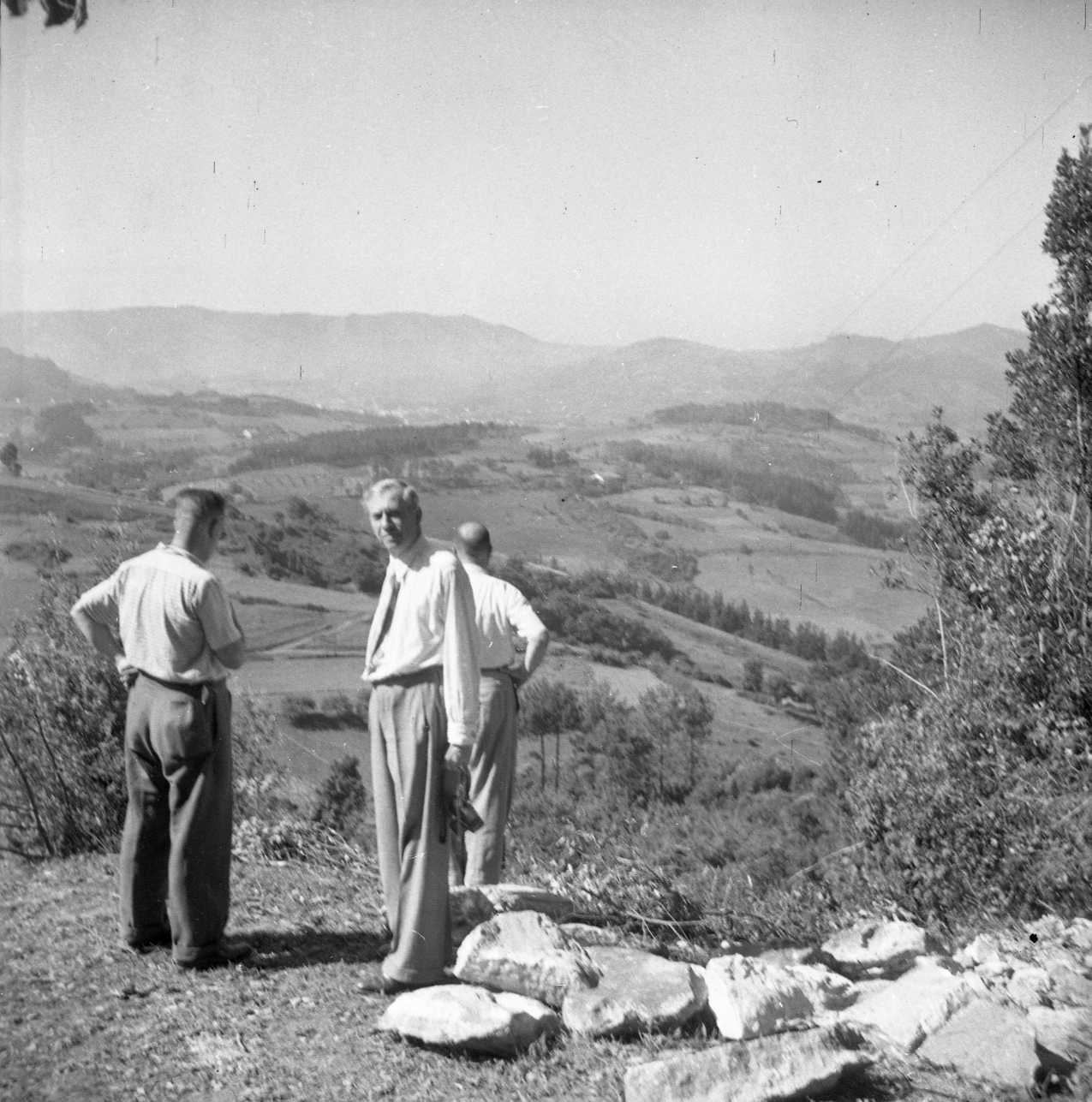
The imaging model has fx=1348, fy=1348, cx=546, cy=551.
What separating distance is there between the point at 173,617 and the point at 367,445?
29669mm

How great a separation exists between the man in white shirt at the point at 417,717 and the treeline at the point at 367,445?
26.6 metres

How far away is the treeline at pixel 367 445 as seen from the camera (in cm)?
3166

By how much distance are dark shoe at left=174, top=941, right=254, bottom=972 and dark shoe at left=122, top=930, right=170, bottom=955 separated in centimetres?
23

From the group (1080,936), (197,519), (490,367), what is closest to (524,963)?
(197,519)

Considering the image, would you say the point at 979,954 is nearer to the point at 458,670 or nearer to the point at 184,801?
the point at 458,670

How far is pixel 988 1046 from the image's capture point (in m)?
3.97

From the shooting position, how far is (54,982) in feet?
15.7

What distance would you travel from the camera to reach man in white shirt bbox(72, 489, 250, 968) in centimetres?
466

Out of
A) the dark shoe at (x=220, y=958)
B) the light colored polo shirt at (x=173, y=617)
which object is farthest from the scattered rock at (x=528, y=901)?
the light colored polo shirt at (x=173, y=617)

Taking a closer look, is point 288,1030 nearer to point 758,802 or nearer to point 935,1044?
point 935,1044

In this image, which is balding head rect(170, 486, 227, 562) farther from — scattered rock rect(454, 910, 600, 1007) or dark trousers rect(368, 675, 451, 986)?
scattered rock rect(454, 910, 600, 1007)

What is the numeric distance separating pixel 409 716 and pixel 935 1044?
6.31 ft

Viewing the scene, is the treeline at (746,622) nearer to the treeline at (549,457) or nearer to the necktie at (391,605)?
the treeline at (549,457)

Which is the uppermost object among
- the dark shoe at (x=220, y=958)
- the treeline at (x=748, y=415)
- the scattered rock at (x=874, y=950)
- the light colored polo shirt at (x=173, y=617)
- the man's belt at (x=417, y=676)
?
the treeline at (x=748, y=415)
